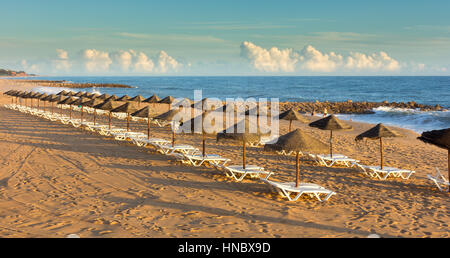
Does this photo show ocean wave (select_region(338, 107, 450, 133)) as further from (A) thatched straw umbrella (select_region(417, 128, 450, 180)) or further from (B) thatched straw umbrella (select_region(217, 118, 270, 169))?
(B) thatched straw umbrella (select_region(217, 118, 270, 169))

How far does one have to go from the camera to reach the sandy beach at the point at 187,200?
18.3 ft

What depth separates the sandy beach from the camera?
558 cm

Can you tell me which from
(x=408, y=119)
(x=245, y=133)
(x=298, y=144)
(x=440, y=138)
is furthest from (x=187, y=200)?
(x=408, y=119)

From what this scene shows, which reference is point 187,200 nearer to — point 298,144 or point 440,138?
point 298,144

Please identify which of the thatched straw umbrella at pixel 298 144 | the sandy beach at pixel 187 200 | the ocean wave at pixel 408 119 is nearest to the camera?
the sandy beach at pixel 187 200

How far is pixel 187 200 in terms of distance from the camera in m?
7.00

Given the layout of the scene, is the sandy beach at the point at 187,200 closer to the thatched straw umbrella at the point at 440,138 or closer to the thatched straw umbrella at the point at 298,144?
the thatched straw umbrella at the point at 298,144

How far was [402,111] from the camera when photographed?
33.8 metres

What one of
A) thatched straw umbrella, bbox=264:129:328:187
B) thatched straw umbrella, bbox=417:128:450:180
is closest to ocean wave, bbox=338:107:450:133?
thatched straw umbrella, bbox=417:128:450:180

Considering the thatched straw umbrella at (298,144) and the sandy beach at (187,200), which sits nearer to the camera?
the sandy beach at (187,200)

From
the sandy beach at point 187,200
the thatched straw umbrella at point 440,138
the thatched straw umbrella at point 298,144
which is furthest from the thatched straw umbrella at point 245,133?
the thatched straw umbrella at point 440,138
